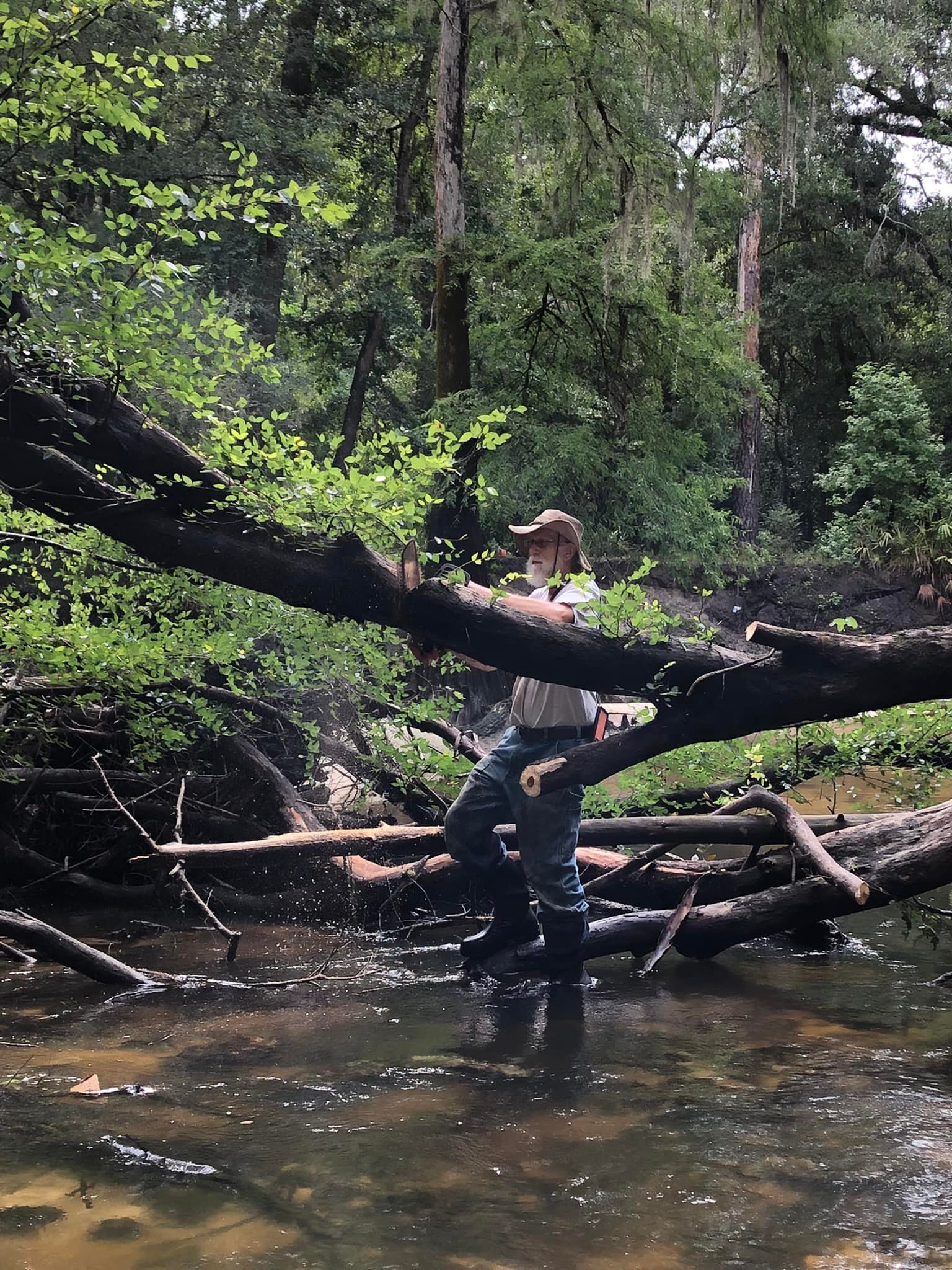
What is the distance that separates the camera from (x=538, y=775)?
5.77 meters

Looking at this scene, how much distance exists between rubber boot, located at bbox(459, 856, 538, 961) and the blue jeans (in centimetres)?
30

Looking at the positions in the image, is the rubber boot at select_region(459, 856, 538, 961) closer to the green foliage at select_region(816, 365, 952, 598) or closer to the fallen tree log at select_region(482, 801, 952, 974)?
the fallen tree log at select_region(482, 801, 952, 974)

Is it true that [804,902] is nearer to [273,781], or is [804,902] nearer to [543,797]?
[543,797]

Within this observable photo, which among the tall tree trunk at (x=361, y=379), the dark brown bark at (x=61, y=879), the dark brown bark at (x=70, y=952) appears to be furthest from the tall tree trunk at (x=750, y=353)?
the dark brown bark at (x=70, y=952)

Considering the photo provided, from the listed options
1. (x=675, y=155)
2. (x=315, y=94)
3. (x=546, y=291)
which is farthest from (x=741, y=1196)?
(x=315, y=94)

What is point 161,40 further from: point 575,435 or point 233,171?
point 575,435

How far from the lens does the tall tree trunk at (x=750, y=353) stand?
80.1 feet

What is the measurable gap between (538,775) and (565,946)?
121 centimetres

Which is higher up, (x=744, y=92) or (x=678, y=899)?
(x=744, y=92)

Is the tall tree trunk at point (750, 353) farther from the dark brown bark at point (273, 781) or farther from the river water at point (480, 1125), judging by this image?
the river water at point (480, 1125)

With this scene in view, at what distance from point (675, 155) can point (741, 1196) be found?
14.0m

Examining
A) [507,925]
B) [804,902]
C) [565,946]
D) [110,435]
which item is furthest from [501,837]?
[110,435]

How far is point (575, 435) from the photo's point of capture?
1648 centimetres

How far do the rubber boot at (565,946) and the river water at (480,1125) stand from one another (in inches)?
8.8
